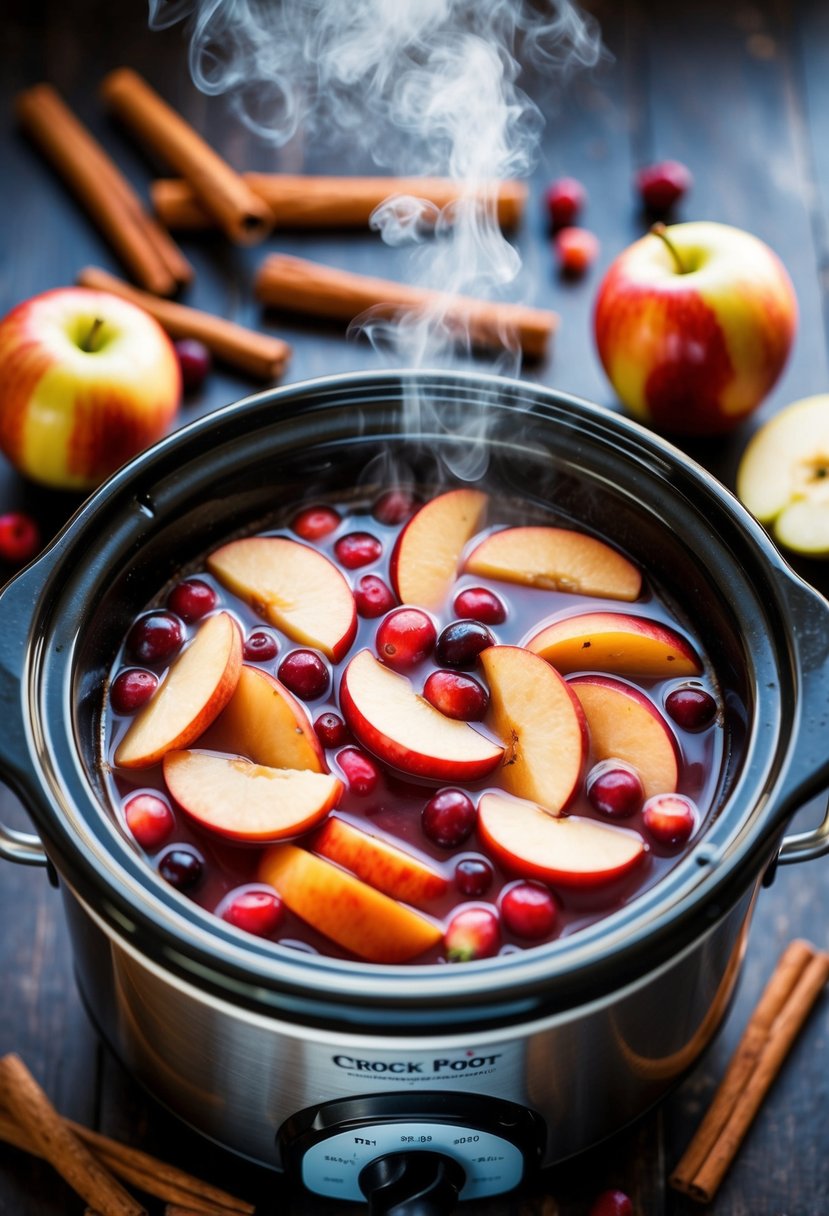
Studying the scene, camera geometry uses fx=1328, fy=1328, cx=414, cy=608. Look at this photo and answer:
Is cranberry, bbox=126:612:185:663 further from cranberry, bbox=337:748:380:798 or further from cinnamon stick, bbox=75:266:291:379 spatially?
cinnamon stick, bbox=75:266:291:379

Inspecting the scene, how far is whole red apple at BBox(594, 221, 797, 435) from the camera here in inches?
88.3

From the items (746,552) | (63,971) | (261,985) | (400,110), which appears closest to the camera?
(261,985)

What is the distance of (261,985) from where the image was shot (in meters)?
1.19

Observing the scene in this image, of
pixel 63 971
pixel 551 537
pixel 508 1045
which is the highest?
pixel 551 537

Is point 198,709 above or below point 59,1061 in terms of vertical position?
above

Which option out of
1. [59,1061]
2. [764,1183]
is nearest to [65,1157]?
[59,1061]

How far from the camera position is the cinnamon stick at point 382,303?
245cm

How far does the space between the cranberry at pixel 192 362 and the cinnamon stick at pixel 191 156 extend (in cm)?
27

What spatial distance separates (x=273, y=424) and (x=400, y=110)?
1173 millimetres

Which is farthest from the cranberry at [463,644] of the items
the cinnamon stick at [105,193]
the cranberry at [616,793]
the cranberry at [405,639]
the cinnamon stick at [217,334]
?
the cinnamon stick at [105,193]

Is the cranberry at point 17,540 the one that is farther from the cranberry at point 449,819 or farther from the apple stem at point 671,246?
the apple stem at point 671,246

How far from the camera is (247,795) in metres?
1.48

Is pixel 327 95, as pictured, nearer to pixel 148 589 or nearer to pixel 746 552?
pixel 148 589

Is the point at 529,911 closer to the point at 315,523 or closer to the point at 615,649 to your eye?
the point at 615,649
